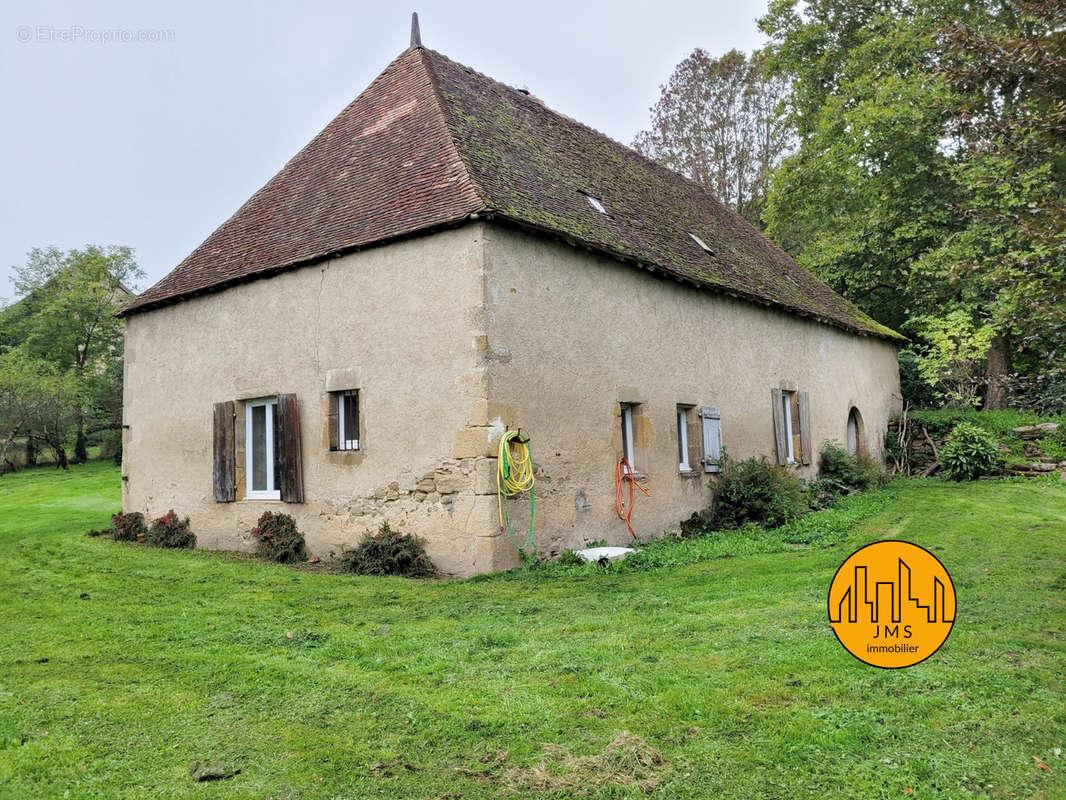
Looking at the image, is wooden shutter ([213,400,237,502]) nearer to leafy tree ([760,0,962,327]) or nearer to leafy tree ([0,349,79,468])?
leafy tree ([760,0,962,327])

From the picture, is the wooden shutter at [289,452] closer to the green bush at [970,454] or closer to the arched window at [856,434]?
the arched window at [856,434]

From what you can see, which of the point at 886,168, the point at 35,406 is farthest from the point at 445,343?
the point at 35,406

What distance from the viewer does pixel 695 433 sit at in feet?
38.1

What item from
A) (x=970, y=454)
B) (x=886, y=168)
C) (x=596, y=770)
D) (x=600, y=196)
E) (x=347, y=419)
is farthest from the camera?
(x=886, y=168)

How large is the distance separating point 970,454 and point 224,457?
48.6 feet

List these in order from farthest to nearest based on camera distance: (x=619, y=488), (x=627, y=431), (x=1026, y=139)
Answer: (x=627, y=431) → (x=619, y=488) → (x=1026, y=139)

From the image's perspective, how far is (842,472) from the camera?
50.7 ft

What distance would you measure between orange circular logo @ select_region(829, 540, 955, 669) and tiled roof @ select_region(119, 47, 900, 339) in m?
6.05

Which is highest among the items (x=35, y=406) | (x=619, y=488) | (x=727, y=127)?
(x=727, y=127)

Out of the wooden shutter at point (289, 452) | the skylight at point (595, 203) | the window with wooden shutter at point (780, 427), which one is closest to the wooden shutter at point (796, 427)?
the window with wooden shutter at point (780, 427)

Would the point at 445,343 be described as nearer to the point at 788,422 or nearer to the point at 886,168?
the point at 788,422

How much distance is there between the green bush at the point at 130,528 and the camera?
11930 millimetres

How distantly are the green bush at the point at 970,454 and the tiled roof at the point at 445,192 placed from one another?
15.3 ft

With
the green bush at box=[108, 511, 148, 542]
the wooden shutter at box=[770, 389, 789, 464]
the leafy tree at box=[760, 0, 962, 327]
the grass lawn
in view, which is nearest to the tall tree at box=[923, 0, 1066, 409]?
the grass lawn
